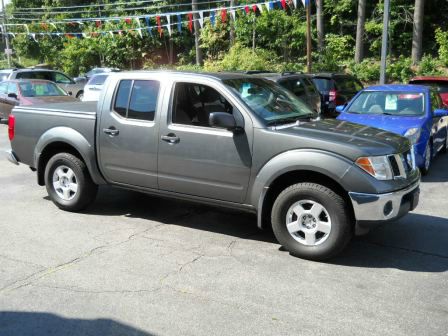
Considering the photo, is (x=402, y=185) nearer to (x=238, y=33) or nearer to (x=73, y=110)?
(x=73, y=110)

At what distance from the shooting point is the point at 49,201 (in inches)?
286

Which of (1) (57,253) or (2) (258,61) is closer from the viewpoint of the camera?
(1) (57,253)

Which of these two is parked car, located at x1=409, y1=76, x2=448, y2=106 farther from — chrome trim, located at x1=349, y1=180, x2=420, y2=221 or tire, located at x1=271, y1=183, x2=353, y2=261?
tire, located at x1=271, y1=183, x2=353, y2=261

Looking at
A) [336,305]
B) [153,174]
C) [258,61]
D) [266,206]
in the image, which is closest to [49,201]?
[153,174]

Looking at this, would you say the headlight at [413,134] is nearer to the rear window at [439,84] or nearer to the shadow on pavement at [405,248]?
the shadow on pavement at [405,248]

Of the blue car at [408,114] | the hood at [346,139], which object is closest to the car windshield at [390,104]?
the blue car at [408,114]

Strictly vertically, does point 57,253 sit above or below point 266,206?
below

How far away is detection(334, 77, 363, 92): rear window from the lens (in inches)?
533

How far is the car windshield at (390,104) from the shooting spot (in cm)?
923

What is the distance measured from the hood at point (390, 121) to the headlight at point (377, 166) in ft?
12.4

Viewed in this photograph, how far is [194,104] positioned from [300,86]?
5365 millimetres

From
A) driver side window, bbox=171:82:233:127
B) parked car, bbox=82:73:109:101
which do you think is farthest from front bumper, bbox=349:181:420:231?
parked car, bbox=82:73:109:101

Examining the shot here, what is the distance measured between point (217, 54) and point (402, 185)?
32503 millimetres

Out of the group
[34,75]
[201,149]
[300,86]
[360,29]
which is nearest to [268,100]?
[201,149]
